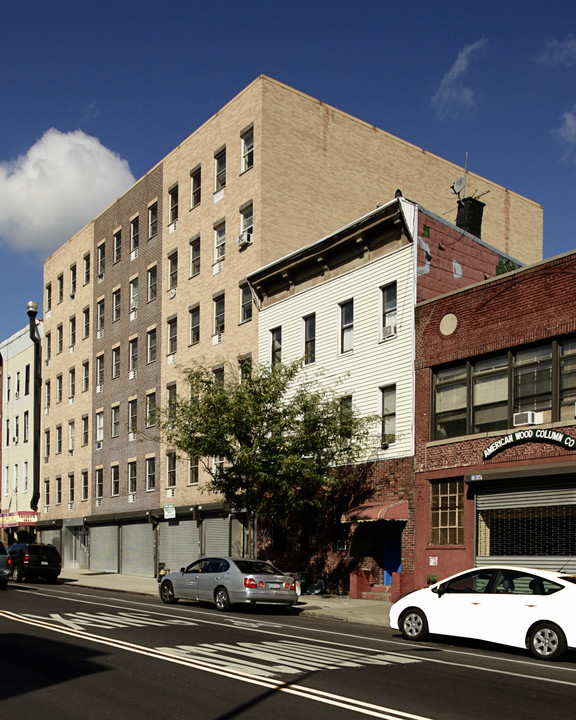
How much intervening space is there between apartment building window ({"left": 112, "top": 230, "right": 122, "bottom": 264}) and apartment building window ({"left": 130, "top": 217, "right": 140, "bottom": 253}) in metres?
1.58

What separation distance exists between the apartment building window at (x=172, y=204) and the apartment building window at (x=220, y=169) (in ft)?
12.7

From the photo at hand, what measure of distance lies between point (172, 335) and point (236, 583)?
2050 cm

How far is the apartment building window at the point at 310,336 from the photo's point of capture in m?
29.6

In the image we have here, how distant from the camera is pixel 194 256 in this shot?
38.6 meters

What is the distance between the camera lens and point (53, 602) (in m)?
22.5

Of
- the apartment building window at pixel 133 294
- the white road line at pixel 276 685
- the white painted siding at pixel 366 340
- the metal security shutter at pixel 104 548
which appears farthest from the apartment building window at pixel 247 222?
the white road line at pixel 276 685

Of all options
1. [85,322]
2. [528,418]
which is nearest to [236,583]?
[528,418]

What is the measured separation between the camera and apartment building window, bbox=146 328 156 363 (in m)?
41.6

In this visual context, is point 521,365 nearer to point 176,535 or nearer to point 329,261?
point 329,261

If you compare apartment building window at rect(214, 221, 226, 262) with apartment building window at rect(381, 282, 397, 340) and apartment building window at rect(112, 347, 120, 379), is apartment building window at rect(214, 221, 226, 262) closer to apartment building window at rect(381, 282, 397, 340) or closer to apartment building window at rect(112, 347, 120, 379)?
apartment building window at rect(381, 282, 397, 340)

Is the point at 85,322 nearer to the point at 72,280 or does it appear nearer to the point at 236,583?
the point at 72,280

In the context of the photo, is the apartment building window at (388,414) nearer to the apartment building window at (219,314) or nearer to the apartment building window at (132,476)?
the apartment building window at (219,314)

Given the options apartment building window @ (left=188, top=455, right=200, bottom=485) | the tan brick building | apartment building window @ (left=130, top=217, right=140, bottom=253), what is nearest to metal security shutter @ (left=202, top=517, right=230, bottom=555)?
the tan brick building

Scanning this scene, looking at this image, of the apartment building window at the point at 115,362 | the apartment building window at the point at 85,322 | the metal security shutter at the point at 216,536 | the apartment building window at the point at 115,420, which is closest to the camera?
the metal security shutter at the point at 216,536
